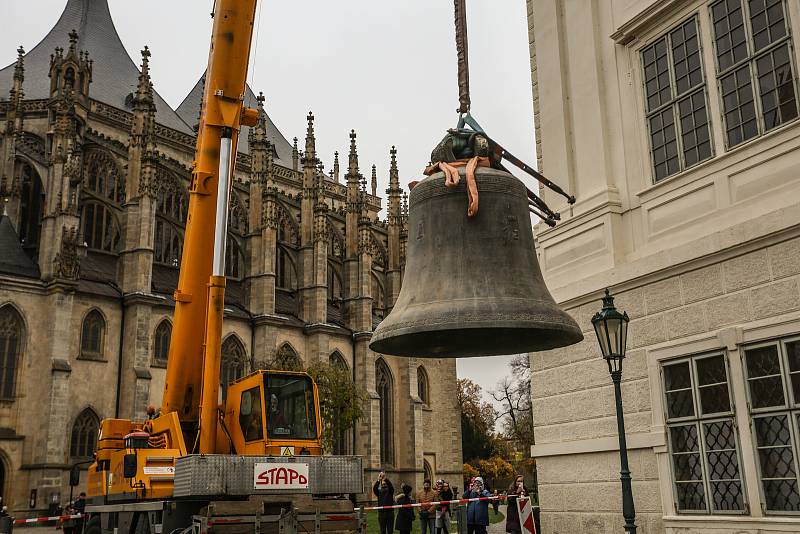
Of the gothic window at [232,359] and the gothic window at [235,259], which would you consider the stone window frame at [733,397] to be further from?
the gothic window at [235,259]

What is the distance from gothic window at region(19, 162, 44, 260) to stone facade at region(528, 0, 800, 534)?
3087 centimetres

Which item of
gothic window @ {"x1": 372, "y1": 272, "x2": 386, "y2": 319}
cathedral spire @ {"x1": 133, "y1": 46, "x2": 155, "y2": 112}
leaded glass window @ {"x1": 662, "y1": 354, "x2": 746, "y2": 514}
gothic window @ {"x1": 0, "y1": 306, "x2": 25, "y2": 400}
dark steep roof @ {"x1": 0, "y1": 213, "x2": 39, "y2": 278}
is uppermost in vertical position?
cathedral spire @ {"x1": 133, "y1": 46, "x2": 155, "y2": 112}

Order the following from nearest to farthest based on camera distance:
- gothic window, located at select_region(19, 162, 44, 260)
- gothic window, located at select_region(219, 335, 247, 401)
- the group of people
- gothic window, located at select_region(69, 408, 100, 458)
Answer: the group of people, gothic window, located at select_region(69, 408, 100, 458), gothic window, located at select_region(19, 162, 44, 260), gothic window, located at select_region(219, 335, 247, 401)

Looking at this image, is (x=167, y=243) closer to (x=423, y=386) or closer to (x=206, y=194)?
(x=423, y=386)

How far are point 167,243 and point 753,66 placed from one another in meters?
35.8

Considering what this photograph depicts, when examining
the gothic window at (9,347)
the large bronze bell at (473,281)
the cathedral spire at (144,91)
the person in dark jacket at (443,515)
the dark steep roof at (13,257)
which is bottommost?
the person in dark jacket at (443,515)

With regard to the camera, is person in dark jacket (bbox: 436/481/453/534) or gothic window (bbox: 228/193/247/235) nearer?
person in dark jacket (bbox: 436/481/453/534)

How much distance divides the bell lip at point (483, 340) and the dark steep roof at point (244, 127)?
46.1m

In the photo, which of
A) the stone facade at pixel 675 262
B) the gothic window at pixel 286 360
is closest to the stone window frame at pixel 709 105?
the stone facade at pixel 675 262

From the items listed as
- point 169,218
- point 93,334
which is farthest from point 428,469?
point 93,334

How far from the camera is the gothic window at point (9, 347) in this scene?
30203mm

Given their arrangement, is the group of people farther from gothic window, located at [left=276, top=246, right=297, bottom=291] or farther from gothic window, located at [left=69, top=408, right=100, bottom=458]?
gothic window, located at [left=276, top=246, right=297, bottom=291]

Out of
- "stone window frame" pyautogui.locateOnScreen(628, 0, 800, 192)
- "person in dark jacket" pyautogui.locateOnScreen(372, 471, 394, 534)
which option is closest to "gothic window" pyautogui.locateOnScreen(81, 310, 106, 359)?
"person in dark jacket" pyautogui.locateOnScreen(372, 471, 394, 534)

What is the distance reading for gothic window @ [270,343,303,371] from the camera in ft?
116
